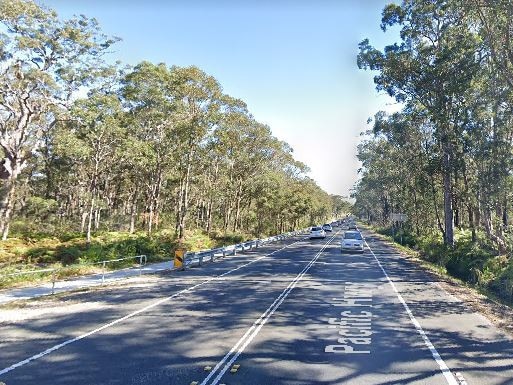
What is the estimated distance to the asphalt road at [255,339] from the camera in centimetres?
690

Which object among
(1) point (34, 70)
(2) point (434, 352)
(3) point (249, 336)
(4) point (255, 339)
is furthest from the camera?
(1) point (34, 70)

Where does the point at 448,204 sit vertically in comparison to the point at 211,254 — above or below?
above

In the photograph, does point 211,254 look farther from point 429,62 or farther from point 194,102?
point 429,62

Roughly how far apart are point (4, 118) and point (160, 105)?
1263cm

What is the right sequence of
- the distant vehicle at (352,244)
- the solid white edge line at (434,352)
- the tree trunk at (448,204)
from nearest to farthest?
the solid white edge line at (434,352) < the tree trunk at (448,204) < the distant vehicle at (352,244)

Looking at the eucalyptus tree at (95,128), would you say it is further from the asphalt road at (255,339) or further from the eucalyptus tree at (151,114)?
the asphalt road at (255,339)

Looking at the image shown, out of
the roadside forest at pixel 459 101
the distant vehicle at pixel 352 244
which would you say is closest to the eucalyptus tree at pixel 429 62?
the roadside forest at pixel 459 101

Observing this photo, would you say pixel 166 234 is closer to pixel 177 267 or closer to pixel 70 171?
pixel 177 267

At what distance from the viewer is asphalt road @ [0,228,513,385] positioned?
6.90 metres

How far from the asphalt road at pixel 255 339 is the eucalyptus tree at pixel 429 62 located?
15889 mm

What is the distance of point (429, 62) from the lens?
2769 centimetres

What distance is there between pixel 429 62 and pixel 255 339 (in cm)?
2480

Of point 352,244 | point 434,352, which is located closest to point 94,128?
point 352,244

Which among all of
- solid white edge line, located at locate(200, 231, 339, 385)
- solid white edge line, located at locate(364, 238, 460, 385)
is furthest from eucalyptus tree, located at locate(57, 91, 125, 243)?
solid white edge line, located at locate(364, 238, 460, 385)
